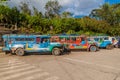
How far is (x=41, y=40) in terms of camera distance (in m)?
22.9

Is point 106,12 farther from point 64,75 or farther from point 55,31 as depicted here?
point 64,75

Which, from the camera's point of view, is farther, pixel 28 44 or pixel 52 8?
pixel 52 8

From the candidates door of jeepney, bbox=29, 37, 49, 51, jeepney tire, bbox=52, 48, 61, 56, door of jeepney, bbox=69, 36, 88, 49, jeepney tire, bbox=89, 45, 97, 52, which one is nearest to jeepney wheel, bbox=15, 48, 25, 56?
door of jeepney, bbox=29, 37, 49, 51

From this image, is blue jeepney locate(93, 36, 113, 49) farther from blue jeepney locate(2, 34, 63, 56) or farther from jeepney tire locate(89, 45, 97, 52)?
blue jeepney locate(2, 34, 63, 56)

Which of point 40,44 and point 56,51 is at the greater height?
point 40,44

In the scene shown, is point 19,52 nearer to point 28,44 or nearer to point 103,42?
point 28,44

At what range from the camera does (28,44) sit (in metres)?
22.4

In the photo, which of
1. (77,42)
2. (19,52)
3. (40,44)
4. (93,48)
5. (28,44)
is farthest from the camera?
(93,48)

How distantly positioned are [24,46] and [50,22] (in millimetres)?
18257

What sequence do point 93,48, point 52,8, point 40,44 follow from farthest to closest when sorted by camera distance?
point 52,8 → point 93,48 → point 40,44

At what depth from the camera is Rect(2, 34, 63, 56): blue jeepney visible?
72.4 feet

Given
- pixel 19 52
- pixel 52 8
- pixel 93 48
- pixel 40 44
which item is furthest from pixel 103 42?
pixel 52 8

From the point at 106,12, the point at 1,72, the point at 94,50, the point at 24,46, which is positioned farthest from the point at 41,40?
the point at 106,12

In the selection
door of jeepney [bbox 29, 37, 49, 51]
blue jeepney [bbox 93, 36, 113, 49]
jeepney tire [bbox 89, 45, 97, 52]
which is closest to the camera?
door of jeepney [bbox 29, 37, 49, 51]
